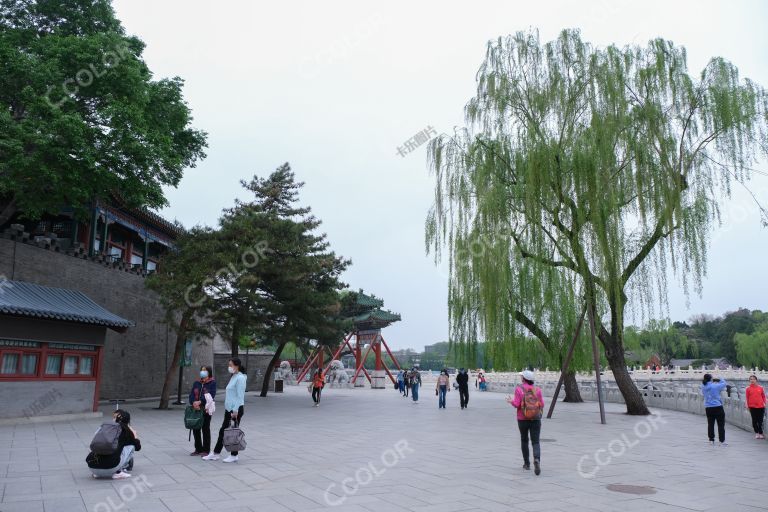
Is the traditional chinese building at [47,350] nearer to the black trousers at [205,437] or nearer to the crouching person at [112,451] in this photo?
the black trousers at [205,437]

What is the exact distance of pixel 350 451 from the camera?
9.55 meters

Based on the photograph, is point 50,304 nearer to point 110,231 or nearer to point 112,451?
point 110,231

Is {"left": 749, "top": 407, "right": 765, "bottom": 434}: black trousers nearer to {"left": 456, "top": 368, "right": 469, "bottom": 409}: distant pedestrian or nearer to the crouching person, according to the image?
{"left": 456, "top": 368, "right": 469, "bottom": 409}: distant pedestrian

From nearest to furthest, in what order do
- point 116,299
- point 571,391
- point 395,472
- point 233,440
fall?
Result: point 395,472
point 233,440
point 116,299
point 571,391

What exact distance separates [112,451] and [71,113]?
10320 millimetres

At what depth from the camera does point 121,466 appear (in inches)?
269

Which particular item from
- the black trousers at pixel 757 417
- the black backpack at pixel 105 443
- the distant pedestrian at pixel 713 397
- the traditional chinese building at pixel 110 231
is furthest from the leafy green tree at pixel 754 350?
the black backpack at pixel 105 443

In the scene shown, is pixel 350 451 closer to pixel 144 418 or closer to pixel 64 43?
pixel 144 418

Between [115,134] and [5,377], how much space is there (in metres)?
6.64

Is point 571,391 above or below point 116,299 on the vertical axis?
below

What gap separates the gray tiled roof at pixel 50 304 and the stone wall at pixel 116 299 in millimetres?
717

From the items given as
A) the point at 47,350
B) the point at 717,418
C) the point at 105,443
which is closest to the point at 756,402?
the point at 717,418

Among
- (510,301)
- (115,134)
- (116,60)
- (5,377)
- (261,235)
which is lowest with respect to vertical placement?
(5,377)

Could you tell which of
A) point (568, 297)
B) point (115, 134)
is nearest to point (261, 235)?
point (115, 134)
